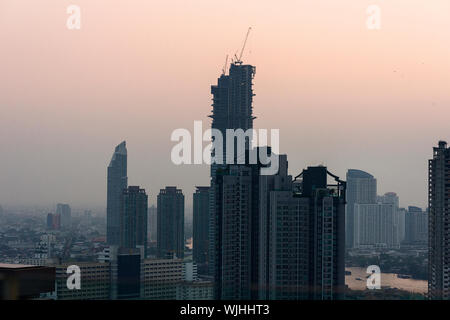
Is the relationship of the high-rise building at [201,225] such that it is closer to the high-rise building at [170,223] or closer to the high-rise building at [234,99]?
the high-rise building at [170,223]

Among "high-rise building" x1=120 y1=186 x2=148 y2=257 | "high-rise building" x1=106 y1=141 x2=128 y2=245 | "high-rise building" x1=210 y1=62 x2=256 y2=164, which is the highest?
"high-rise building" x1=210 y1=62 x2=256 y2=164

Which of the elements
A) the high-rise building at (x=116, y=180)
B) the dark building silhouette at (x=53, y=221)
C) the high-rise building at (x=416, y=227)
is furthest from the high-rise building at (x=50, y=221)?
the high-rise building at (x=416, y=227)

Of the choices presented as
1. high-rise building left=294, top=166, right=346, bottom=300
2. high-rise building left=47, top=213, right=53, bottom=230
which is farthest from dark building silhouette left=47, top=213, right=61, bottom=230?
high-rise building left=294, top=166, right=346, bottom=300

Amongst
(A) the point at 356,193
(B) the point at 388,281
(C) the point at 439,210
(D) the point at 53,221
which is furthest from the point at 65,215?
(C) the point at 439,210

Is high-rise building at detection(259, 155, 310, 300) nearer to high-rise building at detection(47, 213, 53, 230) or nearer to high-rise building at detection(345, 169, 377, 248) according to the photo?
high-rise building at detection(345, 169, 377, 248)

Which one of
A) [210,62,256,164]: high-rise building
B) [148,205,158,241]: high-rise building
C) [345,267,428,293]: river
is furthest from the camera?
[210,62,256,164]: high-rise building

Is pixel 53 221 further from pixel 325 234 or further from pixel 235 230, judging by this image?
pixel 325 234
